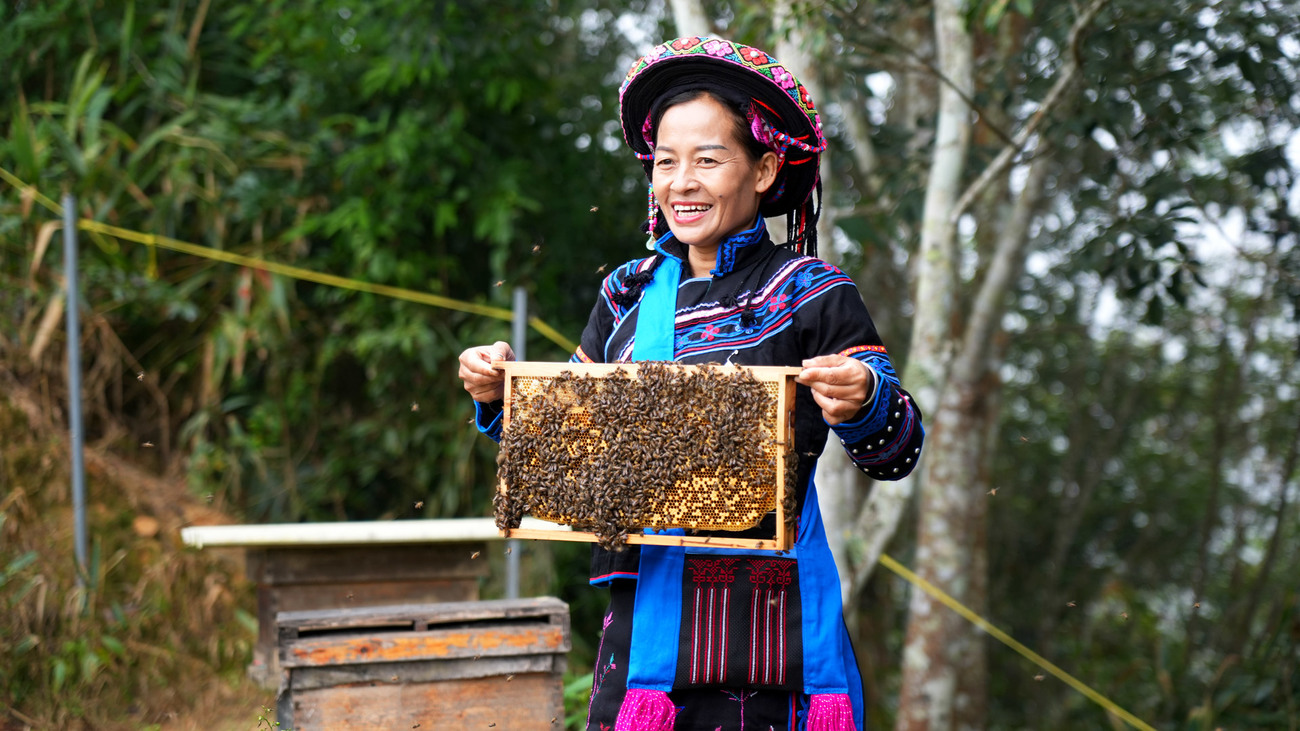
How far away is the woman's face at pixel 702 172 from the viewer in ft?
6.62

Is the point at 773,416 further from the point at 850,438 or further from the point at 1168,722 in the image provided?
the point at 1168,722

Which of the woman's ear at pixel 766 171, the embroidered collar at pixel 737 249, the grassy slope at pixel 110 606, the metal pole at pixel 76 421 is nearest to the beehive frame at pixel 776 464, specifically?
the embroidered collar at pixel 737 249

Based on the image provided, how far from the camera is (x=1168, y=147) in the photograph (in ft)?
16.0

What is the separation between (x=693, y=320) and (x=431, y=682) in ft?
6.32

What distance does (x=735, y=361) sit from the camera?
1.96 meters

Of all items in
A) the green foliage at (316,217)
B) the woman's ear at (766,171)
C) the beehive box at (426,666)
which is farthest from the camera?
the green foliage at (316,217)

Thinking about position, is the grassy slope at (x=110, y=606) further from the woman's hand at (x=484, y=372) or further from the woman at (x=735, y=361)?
the woman at (x=735, y=361)

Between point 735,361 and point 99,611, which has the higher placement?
point 735,361

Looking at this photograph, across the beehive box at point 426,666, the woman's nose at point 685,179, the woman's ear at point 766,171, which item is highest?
the woman's ear at point 766,171

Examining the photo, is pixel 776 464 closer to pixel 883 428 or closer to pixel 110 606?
Answer: pixel 883 428

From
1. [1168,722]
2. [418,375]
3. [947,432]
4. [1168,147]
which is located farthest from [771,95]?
[1168,722]

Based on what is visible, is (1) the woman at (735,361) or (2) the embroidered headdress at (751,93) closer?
(1) the woman at (735,361)

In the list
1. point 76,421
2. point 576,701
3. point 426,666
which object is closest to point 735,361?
point 426,666

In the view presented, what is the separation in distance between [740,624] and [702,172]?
0.87 m
